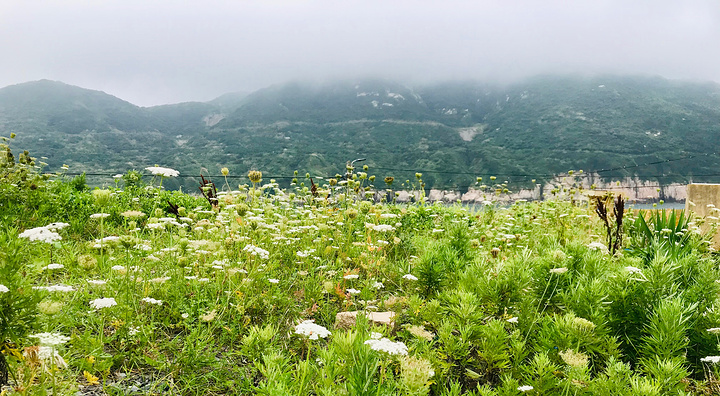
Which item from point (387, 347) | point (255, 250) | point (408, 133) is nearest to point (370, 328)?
point (387, 347)

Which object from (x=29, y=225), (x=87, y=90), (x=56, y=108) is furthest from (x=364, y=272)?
(x=87, y=90)

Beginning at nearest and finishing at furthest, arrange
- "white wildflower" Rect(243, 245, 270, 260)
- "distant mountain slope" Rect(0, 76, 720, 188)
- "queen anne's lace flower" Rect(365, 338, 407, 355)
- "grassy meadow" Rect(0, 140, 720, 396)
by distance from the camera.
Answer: "queen anne's lace flower" Rect(365, 338, 407, 355) → "grassy meadow" Rect(0, 140, 720, 396) → "white wildflower" Rect(243, 245, 270, 260) → "distant mountain slope" Rect(0, 76, 720, 188)

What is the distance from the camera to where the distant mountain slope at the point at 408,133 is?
103562mm

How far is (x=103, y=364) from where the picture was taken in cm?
201

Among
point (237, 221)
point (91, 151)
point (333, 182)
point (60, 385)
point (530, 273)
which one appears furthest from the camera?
point (91, 151)

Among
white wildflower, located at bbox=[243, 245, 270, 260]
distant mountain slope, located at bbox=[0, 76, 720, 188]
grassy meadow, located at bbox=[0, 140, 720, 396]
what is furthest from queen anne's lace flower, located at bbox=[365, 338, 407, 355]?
distant mountain slope, located at bbox=[0, 76, 720, 188]

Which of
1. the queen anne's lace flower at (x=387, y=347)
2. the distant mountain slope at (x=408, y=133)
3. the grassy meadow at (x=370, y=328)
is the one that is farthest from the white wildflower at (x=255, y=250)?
the distant mountain slope at (x=408, y=133)

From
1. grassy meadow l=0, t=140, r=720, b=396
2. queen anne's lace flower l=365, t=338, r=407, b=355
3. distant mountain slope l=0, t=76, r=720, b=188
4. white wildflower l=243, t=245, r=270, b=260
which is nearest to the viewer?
queen anne's lace flower l=365, t=338, r=407, b=355

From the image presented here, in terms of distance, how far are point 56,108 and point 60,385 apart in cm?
21439

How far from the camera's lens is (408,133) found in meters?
148

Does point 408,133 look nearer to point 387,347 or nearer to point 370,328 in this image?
point 370,328

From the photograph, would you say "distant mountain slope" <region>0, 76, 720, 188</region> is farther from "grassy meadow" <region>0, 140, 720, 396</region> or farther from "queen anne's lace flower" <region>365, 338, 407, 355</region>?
"queen anne's lace flower" <region>365, 338, 407, 355</region>

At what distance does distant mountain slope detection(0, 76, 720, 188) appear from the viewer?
104 m

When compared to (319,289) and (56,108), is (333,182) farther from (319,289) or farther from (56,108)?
(56,108)
